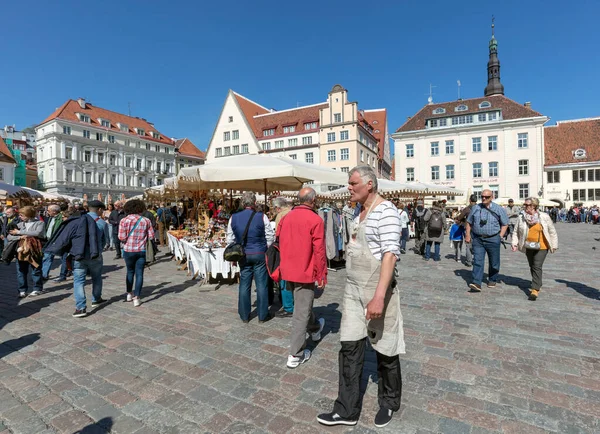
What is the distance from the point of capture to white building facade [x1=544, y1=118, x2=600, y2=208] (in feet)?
131

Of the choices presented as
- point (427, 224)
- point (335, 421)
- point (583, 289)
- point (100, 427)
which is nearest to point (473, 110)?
point (427, 224)

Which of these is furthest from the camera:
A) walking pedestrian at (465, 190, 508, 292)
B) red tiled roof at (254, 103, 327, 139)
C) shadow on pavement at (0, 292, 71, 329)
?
red tiled roof at (254, 103, 327, 139)

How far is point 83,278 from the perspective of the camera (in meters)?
5.23

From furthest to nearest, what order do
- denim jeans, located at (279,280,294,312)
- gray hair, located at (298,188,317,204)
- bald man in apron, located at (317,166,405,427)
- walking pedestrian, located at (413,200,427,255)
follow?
1. walking pedestrian, located at (413,200,427,255)
2. denim jeans, located at (279,280,294,312)
3. gray hair, located at (298,188,317,204)
4. bald man in apron, located at (317,166,405,427)

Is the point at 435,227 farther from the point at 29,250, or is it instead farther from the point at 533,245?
the point at 29,250

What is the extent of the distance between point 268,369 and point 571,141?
5366 cm

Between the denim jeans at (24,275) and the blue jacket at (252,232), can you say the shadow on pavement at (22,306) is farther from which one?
the blue jacket at (252,232)

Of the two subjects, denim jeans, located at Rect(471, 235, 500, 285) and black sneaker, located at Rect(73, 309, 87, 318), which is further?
denim jeans, located at Rect(471, 235, 500, 285)

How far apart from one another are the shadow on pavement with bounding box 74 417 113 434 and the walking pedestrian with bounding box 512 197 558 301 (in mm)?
6129

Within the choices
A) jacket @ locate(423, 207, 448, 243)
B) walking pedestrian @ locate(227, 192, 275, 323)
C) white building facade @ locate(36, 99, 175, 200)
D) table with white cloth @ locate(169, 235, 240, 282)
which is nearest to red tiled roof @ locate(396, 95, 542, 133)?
jacket @ locate(423, 207, 448, 243)

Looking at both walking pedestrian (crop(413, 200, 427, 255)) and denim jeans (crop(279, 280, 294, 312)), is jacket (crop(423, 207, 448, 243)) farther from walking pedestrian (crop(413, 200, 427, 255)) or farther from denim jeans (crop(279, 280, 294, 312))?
denim jeans (crop(279, 280, 294, 312))

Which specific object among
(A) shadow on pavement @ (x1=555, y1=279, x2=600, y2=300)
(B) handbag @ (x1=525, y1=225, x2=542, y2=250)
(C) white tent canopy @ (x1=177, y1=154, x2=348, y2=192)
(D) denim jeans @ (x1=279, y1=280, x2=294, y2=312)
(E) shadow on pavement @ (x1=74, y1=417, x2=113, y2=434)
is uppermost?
(C) white tent canopy @ (x1=177, y1=154, x2=348, y2=192)

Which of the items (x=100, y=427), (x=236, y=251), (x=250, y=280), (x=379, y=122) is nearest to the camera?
(x=100, y=427)

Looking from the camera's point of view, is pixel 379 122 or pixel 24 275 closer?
pixel 24 275
